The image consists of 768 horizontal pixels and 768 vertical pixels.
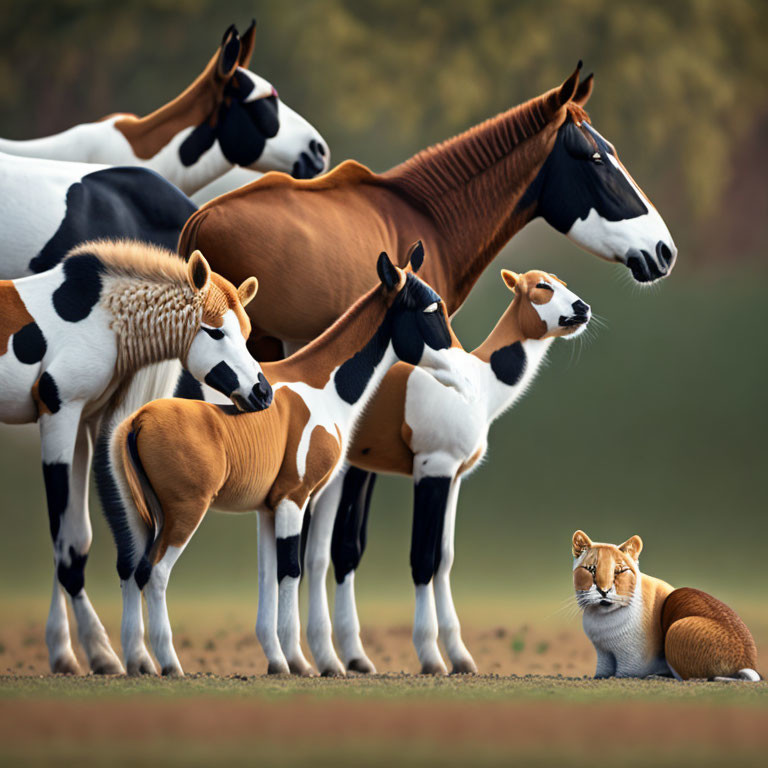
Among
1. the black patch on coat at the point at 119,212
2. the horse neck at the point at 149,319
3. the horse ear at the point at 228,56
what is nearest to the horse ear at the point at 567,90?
the horse ear at the point at 228,56

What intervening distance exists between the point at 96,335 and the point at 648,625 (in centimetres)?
179

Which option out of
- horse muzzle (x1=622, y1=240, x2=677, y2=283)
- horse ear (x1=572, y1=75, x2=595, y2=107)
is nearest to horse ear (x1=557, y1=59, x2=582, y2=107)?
horse ear (x1=572, y1=75, x2=595, y2=107)

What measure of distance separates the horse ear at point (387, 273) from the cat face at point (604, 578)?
0.95 m

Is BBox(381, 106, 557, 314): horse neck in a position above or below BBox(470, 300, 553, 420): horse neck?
above

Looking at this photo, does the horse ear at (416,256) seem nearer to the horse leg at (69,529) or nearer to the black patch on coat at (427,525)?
the black patch on coat at (427,525)

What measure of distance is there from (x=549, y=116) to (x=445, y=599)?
1588mm

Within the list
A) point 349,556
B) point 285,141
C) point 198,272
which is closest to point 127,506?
point 198,272

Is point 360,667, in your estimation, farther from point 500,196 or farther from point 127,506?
point 500,196

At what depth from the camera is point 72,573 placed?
3.72 metres

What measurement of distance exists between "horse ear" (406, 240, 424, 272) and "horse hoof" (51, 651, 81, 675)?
150 cm

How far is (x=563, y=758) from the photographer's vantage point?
8.83 feet

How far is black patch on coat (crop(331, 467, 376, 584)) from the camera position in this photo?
4.01 metres

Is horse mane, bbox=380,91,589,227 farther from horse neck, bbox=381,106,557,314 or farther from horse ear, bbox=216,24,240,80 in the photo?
horse ear, bbox=216,24,240,80

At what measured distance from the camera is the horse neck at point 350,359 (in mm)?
3660
